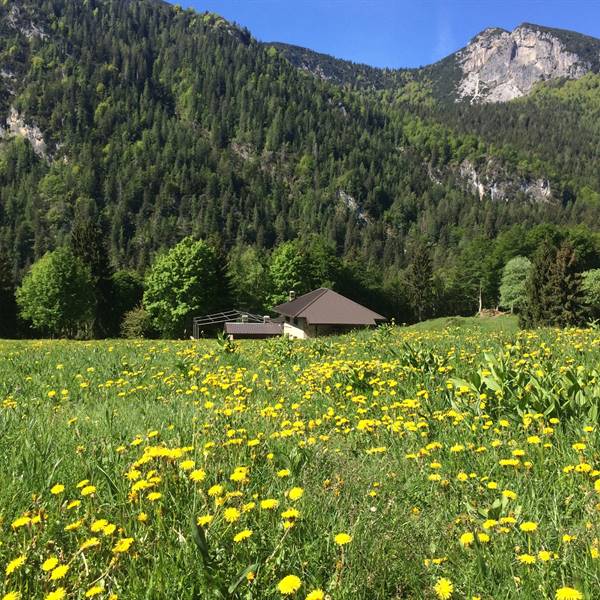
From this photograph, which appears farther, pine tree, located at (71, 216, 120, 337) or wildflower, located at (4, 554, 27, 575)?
pine tree, located at (71, 216, 120, 337)

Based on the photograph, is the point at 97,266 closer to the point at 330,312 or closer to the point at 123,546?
the point at 330,312

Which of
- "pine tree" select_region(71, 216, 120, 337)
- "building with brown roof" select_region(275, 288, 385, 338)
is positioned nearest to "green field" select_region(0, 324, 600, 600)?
"building with brown roof" select_region(275, 288, 385, 338)

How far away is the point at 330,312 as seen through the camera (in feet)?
150

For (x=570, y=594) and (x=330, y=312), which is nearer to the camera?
(x=570, y=594)

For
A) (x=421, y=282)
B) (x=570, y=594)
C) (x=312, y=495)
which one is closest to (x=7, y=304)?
(x=312, y=495)

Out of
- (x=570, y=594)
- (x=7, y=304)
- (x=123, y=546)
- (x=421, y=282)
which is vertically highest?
(x=421, y=282)

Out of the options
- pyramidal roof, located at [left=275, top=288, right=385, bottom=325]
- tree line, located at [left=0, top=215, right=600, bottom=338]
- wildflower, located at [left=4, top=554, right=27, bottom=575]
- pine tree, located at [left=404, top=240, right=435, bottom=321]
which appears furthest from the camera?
pine tree, located at [left=404, top=240, right=435, bottom=321]

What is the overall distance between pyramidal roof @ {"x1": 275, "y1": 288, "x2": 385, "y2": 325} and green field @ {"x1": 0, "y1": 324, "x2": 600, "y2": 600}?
38172 mm

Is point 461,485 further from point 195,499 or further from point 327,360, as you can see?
point 327,360

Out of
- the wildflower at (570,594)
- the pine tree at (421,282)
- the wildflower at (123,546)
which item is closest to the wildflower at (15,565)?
the wildflower at (123,546)

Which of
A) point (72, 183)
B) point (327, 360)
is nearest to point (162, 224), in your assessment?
point (72, 183)

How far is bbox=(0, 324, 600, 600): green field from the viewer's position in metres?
2.17

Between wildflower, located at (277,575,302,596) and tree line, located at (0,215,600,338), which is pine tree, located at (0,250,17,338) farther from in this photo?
wildflower, located at (277,575,302,596)

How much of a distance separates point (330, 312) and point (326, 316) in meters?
0.90
